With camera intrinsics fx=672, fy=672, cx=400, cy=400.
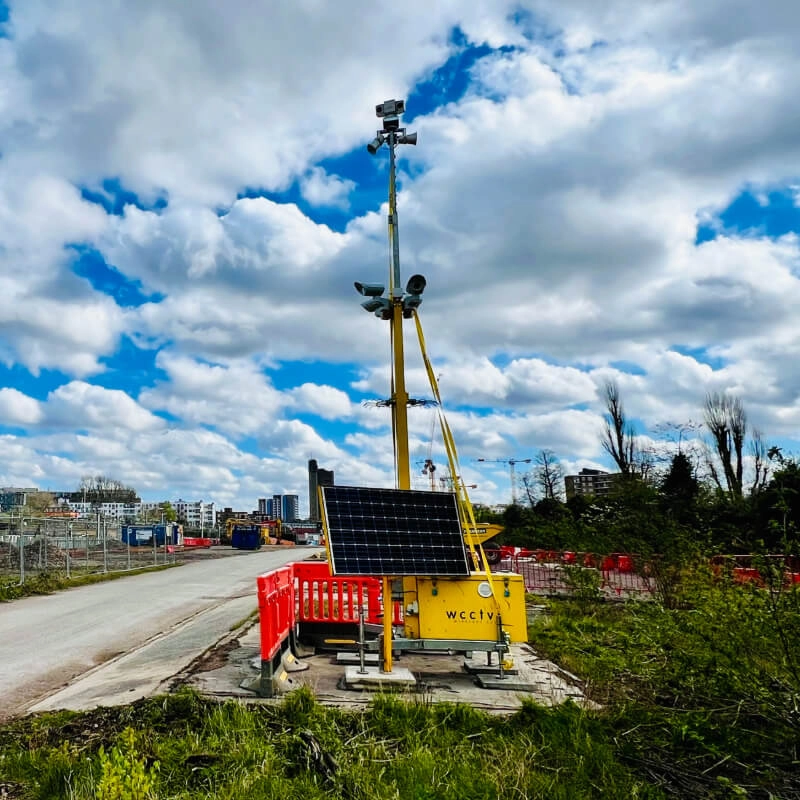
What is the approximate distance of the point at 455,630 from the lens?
791 centimetres

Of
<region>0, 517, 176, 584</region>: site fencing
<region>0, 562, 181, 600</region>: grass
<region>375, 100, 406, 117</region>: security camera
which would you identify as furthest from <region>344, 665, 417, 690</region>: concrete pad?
<region>0, 517, 176, 584</region>: site fencing

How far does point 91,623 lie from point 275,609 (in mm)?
7480

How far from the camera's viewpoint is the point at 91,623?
1329 centimetres

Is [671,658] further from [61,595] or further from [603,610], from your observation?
[61,595]

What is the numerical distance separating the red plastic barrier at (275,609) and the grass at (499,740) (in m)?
0.93

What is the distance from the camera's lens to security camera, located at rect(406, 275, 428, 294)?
31.1 ft

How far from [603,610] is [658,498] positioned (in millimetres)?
2576

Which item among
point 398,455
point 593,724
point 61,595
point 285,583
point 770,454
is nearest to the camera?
point 770,454

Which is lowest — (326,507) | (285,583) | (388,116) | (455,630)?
(455,630)

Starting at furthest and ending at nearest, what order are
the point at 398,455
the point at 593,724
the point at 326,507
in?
the point at 398,455 < the point at 326,507 < the point at 593,724

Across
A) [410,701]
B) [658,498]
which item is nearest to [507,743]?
[410,701]

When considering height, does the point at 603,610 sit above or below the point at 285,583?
below

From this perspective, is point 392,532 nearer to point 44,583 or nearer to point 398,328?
point 398,328

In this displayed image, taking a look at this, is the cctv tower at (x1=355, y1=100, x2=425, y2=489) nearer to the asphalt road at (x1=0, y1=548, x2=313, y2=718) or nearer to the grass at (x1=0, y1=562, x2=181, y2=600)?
the asphalt road at (x1=0, y1=548, x2=313, y2=718)
